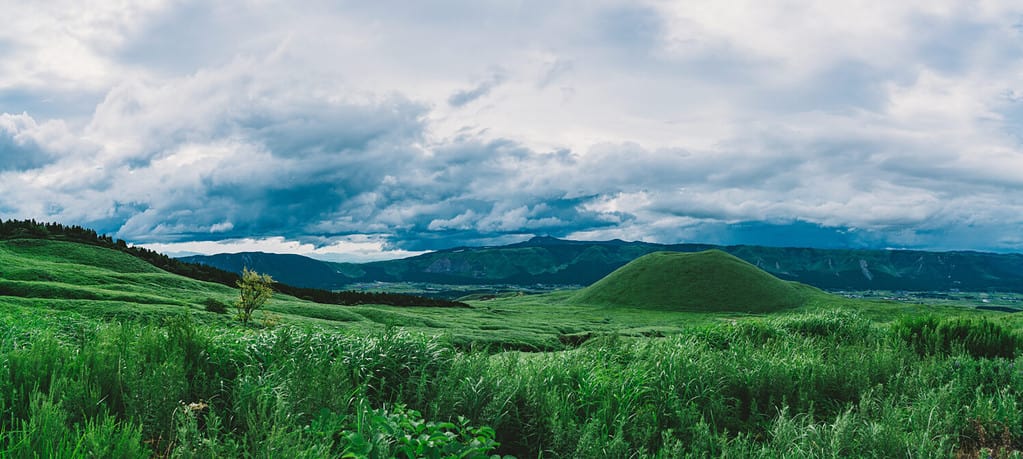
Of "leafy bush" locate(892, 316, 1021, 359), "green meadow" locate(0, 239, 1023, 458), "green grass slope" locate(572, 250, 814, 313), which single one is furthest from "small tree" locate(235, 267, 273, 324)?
"green grass slope" locate(572, 250, 814, 313)

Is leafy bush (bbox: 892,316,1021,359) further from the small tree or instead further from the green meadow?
the small tree

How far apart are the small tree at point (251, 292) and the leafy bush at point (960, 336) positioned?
27.0 meters

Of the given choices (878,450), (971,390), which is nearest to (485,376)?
(878,450)

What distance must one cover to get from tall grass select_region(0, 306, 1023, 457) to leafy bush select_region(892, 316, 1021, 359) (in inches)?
200

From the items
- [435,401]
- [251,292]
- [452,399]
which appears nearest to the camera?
[452,399]

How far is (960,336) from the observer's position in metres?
21.9

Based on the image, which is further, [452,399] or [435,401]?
[435,401]

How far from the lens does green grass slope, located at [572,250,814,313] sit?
127 m

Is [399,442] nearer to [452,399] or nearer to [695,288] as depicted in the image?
[452,399]

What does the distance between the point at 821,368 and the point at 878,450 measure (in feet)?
19.6

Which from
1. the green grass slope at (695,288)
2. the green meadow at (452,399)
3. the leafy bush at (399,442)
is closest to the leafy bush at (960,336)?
the green meadow at (452,399)

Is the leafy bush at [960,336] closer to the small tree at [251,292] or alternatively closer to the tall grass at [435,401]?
the tall grass at [435,401]

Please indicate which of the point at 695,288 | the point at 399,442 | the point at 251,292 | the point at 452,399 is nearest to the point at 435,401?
the point at 452,399

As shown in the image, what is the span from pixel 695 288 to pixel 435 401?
132 metres
